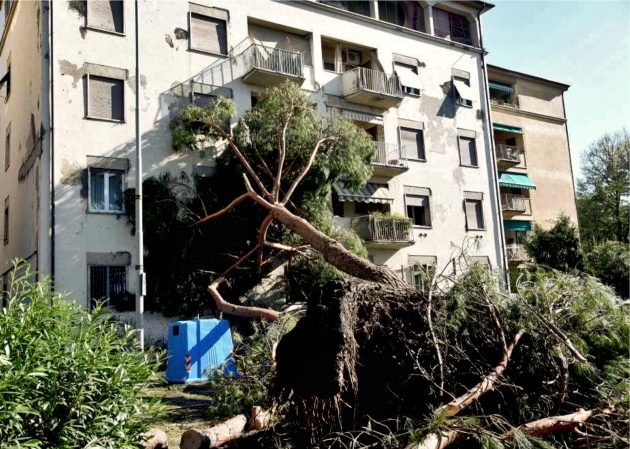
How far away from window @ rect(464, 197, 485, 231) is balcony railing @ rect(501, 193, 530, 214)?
4.37m

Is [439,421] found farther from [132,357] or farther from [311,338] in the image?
[132,357]

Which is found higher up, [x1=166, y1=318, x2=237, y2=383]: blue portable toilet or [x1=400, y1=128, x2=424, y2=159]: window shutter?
[x1=400, y1=128, x2=424, y2=159]: window shutter

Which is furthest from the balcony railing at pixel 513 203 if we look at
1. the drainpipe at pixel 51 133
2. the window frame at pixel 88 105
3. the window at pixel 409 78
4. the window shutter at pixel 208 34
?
the drainpipe at pixel 51 133

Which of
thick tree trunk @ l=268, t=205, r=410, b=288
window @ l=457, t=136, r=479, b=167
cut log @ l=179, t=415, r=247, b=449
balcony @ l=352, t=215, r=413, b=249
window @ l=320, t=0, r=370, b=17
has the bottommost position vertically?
cut log @ l=179, t=415, r=247, b=449

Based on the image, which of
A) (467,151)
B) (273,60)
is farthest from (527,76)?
(273,60)

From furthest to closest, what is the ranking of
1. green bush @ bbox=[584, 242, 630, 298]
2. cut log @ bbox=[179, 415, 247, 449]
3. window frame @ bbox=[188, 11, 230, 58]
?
green bush @ bbox=[584, 242, 630, 298], window frame @ bbox=[188, 11, 230, 58], cut log @ bbox=[179, 415, 247, 449]

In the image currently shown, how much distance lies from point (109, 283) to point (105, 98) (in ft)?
19.4

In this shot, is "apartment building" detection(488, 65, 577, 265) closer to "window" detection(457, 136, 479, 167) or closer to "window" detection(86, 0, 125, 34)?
"window" detection(457, 136, 479, 167)

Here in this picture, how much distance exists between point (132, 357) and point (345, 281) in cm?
247

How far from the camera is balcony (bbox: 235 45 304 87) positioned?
21.5m

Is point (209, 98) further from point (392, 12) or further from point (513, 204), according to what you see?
point (513, 204)

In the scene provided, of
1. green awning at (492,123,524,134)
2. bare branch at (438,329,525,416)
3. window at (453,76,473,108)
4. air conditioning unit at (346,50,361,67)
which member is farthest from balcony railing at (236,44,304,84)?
bare branch at (438,329,525,416)

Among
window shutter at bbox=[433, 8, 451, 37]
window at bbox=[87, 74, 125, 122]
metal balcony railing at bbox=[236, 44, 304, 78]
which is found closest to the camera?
window at bbox=[87, 74, 125, 122]

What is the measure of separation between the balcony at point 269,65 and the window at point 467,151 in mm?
9333
